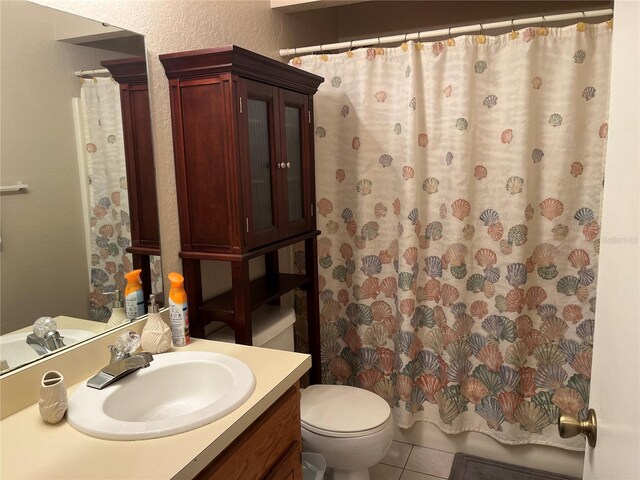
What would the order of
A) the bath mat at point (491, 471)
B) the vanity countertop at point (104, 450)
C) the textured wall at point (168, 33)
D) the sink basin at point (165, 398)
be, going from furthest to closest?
the bath mat at point (491, 471), the textured wall at point (168, 33), the sink basin at point (165, 398), the vanity countertop at point (104, 450)

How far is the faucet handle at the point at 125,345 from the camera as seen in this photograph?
143cm

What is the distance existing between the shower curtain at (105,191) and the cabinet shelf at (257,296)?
1.18 ft

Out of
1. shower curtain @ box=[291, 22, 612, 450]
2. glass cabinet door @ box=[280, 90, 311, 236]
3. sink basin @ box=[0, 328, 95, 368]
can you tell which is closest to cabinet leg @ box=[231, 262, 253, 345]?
glass cabinet door @ box=[280, 90, 311, 236]

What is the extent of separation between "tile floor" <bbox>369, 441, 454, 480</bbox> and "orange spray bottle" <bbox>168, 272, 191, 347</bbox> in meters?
1.15

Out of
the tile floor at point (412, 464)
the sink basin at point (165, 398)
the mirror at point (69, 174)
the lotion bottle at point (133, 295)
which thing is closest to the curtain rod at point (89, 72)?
the mirror at point (69, 174)

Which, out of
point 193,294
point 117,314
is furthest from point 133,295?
point 193,294

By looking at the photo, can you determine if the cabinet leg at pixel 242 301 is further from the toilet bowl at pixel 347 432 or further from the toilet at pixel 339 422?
the toilet bowl at pixel 347 432

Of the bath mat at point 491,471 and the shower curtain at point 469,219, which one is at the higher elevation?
the shower curtain at point 469,219

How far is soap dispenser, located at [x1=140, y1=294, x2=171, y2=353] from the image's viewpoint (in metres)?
1.51

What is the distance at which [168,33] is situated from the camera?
65.9 inches

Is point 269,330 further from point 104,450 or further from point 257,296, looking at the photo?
point 104,450

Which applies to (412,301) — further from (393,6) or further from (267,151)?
(393,6)

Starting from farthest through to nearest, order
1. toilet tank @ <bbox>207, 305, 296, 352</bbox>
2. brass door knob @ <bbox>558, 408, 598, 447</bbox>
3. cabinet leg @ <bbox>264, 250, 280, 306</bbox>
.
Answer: cabinet leg @ <bbox>264, 250, 280, 306</bbox>, toilet tank @ <bbox>207, 305, 296, 352</bbox>, brass door knob @ <bbox>558, 408, 598, 447</bbox>

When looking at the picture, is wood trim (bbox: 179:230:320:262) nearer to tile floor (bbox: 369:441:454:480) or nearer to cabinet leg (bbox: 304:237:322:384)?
cabinet leg (bbox: 304:237:322:384)
